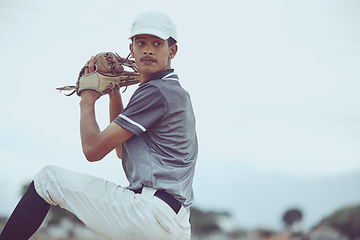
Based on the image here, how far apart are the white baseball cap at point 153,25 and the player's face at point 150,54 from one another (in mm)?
64

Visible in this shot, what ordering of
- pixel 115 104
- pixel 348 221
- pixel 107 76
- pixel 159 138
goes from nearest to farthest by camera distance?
1. pixel 159 138
2. pixel 107 76
3. pixel 115 104
4. pixel 348 221

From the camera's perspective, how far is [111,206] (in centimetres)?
393

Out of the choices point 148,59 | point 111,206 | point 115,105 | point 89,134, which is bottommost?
point 111,206

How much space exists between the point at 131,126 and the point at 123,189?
51cm

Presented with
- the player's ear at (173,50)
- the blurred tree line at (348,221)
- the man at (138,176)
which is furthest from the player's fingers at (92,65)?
the blurred tree line at (348,221)

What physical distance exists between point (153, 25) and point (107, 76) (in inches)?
23.6

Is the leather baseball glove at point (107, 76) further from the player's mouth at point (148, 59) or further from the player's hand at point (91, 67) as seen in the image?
the player's mouth at point (148, 59)

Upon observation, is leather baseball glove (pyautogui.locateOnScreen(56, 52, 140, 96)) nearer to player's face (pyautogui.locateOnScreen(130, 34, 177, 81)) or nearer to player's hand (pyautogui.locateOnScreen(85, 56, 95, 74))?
player's hand (pyautogui.locateOnScreen(85, 56, 95, 74))

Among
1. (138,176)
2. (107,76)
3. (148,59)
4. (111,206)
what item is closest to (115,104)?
(107,76)

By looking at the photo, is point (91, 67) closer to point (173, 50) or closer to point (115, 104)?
point (115, 104)

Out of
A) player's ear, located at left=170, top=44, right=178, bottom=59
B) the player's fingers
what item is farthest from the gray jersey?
the player's fingers

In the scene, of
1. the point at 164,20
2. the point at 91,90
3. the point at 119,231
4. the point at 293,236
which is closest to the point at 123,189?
the point at 119,231

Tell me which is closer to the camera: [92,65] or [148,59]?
[148,59]

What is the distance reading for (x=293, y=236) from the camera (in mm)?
27625
